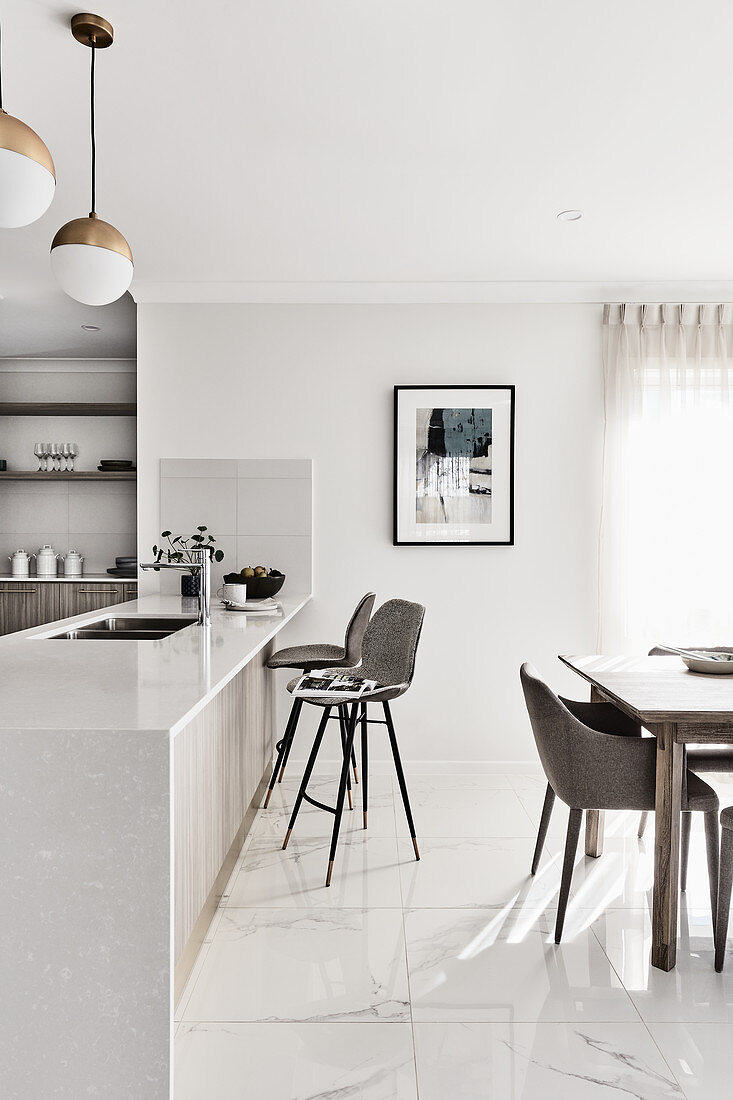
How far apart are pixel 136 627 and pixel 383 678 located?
3.46ft

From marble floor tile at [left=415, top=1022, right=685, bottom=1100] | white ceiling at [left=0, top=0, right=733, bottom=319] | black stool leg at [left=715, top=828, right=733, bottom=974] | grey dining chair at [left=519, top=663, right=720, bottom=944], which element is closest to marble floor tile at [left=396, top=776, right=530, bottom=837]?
grey dining chair at [left=519, top=663, right=720, bottom=944]

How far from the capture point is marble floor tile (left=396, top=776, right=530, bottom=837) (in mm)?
3479

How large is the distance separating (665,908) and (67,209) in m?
3.47

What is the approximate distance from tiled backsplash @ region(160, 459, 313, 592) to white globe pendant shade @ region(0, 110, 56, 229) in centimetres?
257

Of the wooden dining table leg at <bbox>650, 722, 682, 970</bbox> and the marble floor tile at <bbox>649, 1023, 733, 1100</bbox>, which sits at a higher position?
the wooden dining table leg at <bbox>650, 722, 682, 970</bbox>

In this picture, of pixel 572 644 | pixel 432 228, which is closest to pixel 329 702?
pixel 572 644

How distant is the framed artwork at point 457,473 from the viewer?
14.0 ft

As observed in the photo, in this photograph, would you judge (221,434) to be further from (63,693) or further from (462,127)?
(63,693)

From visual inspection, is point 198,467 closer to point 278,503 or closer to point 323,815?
point 278,503

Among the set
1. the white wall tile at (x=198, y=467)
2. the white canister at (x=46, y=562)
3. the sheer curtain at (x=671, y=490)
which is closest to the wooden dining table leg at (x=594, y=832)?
the sheer curtain at (x=671, y=490)

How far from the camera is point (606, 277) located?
4129 millimetres

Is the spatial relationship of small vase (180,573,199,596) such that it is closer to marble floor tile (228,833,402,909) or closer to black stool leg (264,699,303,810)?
black stool leg (264,699,303,810)

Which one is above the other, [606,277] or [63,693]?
[606,277]

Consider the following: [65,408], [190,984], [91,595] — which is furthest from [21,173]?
[65,408]
